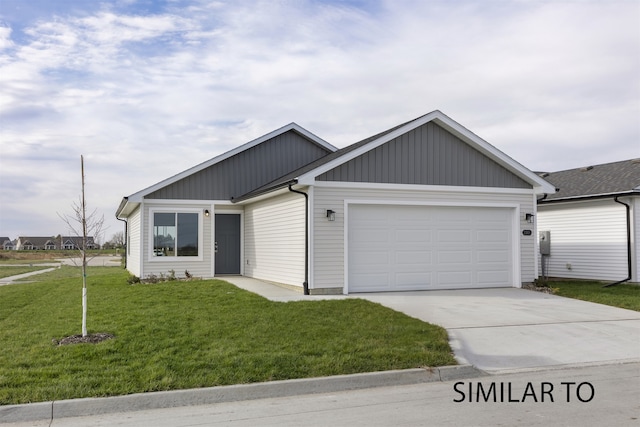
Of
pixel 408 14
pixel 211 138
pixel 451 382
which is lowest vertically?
pixel 451 382

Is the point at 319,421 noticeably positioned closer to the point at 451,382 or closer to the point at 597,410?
the point at 451,382

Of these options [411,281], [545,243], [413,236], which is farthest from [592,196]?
[411,281]

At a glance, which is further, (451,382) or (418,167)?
(418,167)

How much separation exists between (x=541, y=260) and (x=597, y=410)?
51.6ft

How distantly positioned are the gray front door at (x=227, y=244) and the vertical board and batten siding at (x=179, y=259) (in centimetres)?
68

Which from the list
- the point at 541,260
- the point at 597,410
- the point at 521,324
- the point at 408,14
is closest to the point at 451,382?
the point at 597,410

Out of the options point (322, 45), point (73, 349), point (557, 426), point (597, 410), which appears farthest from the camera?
point (322, 45)

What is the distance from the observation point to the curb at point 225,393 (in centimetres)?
524

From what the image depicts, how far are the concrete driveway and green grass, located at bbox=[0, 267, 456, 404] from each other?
Result: 0.62m

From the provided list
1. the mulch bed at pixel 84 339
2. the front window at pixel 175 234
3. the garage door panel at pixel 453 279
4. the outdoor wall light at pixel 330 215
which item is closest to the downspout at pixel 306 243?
the outdoor wall light at pixel 330 215

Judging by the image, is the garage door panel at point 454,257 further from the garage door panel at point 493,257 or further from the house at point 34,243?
the house at point 34,243

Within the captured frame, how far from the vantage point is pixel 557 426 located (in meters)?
4.89

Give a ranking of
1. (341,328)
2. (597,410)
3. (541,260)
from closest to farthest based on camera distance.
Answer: (597,410)
(341,328)
(541,260)

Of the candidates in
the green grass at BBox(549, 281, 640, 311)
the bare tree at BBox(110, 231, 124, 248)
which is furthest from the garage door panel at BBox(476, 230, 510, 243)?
the bare tree at BBox(110, 231, 124, 248)
